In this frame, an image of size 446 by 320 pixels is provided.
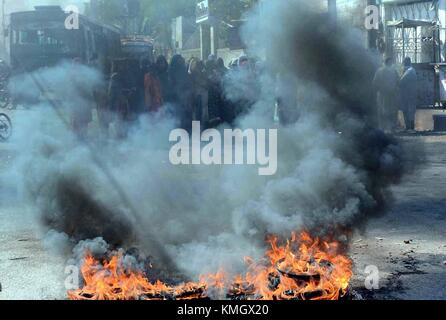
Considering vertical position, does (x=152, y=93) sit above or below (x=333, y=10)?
below

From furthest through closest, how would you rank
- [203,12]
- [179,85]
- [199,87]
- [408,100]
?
[203,12]
[408,100]
[199,87]
[179,85]

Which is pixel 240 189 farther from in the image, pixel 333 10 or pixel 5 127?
pixel 5 127

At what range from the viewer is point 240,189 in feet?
20.8

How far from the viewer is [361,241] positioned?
6547mm

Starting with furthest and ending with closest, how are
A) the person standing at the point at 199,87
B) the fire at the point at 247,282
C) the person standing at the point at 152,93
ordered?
the person standing at the point at 199,87 → the person standing at the point at 152,93 → the fire at the point at 247,282

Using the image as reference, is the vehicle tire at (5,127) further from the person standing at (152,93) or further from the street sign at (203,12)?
the street sign at (203,12)

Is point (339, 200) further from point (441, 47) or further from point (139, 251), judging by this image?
point (441, 47)

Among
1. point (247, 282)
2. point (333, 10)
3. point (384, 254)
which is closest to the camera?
point (247, 282)

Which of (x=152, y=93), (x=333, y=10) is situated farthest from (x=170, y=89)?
(x=333, y=10)

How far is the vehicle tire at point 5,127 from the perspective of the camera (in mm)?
14664

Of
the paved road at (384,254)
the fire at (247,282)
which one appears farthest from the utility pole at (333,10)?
the fire at (247,282)

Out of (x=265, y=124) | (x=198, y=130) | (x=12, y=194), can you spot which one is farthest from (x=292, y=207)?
(x=198, y=130)

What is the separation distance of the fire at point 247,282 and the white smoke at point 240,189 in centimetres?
31

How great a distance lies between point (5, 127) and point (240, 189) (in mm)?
9813
